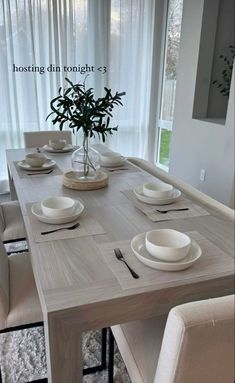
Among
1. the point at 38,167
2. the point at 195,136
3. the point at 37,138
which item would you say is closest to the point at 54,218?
the point at 38,167

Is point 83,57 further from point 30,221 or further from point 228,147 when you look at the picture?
point 30,221

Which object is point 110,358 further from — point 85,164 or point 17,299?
point 85,164

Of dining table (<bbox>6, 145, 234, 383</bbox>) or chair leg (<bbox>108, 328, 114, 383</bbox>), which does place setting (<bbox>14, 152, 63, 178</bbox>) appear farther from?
chair leg (<bbox>108, 328, 114, 383</bbox>)

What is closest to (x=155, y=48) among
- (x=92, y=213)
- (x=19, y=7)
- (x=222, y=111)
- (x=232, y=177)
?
(x=222, y=111)

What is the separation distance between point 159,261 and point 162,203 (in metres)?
0.52

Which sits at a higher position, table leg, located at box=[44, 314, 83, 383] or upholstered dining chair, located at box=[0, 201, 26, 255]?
table leg, located at box=[44, 314, 83, 383]

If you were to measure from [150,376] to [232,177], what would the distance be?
221 centimetres

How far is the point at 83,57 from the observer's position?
357 centimetres

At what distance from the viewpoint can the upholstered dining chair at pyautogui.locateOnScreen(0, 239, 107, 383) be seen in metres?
1.19

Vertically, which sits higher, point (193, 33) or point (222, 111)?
point (193, 33)

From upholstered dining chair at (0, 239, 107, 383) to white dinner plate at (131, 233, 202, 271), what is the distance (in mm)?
493

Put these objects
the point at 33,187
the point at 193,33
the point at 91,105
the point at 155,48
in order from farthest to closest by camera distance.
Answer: the point at 155,48 → the point at 193,33 → the point at 33,187 → the point at 91,105

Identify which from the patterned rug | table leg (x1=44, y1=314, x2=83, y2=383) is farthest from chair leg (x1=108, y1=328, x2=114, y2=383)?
table leg (x1=44, y1=314, x2=83, y2=383)

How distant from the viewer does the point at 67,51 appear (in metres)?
3.48
